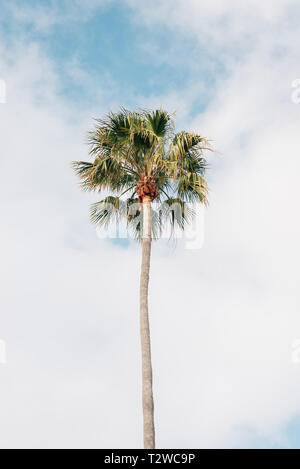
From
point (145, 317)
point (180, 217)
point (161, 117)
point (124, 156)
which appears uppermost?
point (161, 117)

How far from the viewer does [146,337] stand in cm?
1497

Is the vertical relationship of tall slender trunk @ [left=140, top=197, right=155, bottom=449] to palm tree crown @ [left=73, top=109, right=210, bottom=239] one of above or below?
below

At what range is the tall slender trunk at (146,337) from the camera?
1348 cm

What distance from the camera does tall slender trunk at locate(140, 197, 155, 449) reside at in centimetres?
1348

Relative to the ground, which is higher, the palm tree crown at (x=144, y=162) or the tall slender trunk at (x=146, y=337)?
the palm tree crown at (x=144, y=162)

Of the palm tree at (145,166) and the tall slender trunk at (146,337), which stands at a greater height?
the palm tree at (145,166)

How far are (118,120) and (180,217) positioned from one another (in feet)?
13.2
